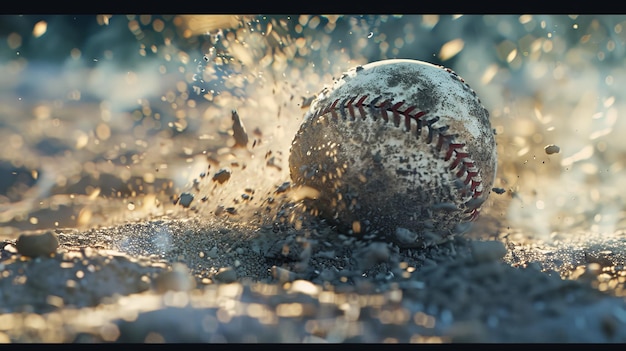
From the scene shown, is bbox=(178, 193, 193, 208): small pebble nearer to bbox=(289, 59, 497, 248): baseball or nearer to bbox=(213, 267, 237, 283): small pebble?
bbox=(289, 59, 497, 248): baseball

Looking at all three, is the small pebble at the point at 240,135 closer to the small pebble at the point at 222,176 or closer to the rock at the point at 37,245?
the small pebble at the point at 222,176

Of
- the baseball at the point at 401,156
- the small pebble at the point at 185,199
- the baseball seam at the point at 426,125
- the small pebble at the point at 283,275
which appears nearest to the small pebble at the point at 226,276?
the small pebble at the point at 283,275


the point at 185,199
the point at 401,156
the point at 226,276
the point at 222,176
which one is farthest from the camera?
the point at 185,199

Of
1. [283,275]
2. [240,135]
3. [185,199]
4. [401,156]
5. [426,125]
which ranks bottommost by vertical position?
[283,275]

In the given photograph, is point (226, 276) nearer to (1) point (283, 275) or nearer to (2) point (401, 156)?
(1) point (283, 275)

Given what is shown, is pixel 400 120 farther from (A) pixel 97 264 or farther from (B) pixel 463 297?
(A) pixel 97 264

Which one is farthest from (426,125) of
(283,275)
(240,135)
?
(240,135)

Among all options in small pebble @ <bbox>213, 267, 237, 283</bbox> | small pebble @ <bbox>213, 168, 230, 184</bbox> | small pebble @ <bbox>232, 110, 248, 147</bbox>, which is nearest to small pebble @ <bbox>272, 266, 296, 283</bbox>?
small pebble @ <bbox>213, 267, 237, 283</bbox>
